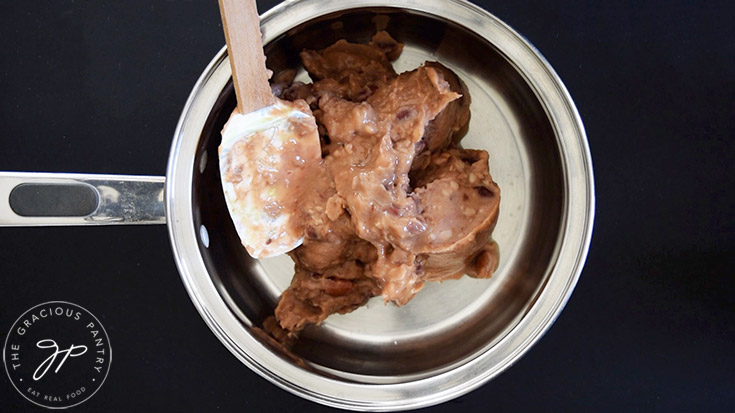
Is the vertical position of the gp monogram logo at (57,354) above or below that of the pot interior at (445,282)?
below

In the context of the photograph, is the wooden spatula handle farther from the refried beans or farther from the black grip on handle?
the black grip on handle

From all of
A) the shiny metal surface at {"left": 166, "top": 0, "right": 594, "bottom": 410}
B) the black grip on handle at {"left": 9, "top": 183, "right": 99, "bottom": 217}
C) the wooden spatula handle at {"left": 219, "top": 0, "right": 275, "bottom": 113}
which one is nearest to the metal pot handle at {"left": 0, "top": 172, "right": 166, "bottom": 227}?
the black grip on handle at {"left": 9, "top": 183, "right": 99, "bottom": 217}

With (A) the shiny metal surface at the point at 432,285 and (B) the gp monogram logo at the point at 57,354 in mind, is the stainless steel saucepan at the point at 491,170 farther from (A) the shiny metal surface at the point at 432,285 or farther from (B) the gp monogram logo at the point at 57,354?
(B) the gp monogram logo at the point at 57,354

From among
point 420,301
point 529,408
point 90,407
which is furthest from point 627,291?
point 90,407

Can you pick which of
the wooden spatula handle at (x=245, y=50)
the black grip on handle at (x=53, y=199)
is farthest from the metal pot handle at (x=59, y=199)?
the wooden spatula handle at (x=245, y=50)

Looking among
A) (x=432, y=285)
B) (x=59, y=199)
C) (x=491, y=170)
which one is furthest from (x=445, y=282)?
(x=59, y=199)
